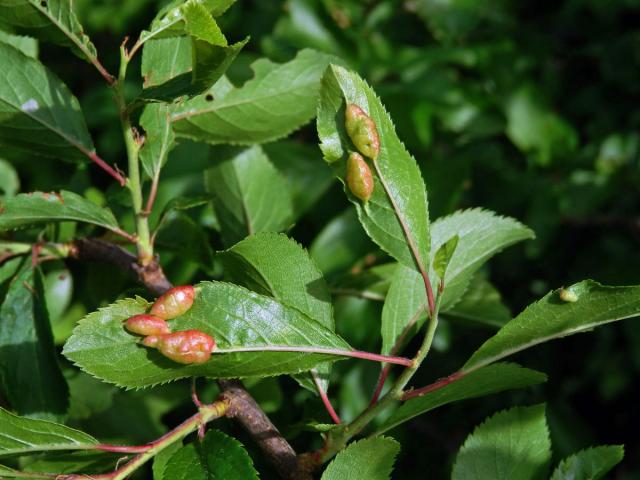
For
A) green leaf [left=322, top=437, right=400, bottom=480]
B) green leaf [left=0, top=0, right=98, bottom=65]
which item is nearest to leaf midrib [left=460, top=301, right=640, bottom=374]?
green leaf [left=322, top=437, right=400, bottom=480]

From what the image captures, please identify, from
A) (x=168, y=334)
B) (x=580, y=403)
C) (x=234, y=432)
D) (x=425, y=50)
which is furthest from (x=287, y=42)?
(x=580, y=403)

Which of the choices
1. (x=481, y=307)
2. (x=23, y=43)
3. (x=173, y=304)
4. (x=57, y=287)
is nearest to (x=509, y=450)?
(x=481, y=307)

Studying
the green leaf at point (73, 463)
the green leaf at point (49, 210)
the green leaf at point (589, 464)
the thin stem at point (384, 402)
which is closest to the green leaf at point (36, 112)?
the green leaf at point (49, 210)

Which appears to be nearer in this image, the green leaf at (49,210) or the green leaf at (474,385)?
the green leaf at (474,385)

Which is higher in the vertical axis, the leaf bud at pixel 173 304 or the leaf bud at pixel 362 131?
the leaf bud at pixel 362 131

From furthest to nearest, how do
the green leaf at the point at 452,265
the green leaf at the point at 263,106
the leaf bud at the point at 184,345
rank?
the green leaf at the point at 263,106 < the green leaf at the point at 452,265 < the leaf bud at the point at 184,345

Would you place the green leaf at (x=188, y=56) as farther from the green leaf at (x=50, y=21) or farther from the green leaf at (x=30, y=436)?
the green leaf at (x=30, y=436)

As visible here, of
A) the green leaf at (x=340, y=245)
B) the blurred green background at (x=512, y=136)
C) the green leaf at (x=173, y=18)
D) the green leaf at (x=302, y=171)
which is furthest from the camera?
the blurred green background at (x=512, y=136)
